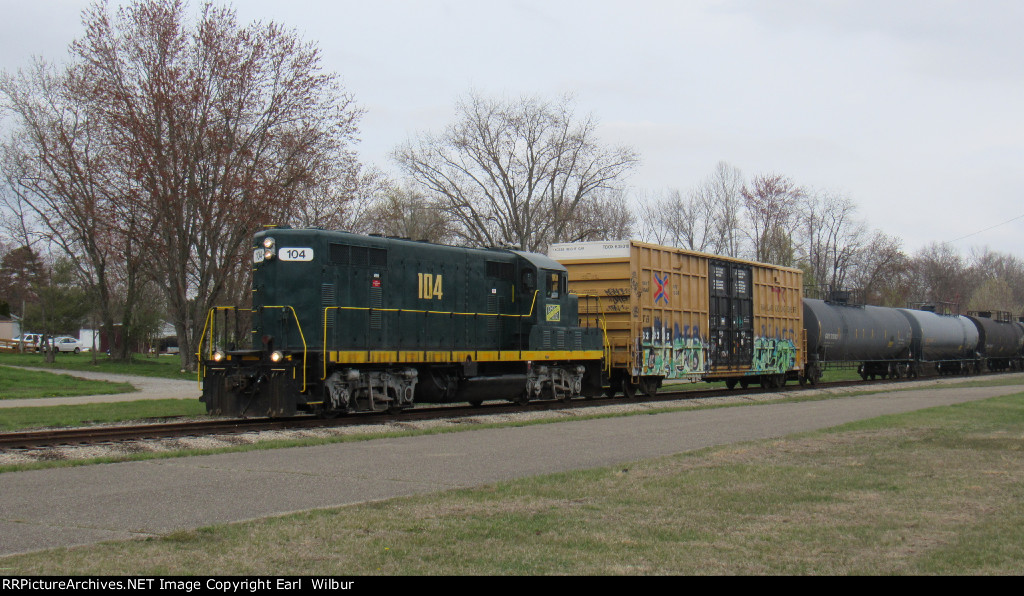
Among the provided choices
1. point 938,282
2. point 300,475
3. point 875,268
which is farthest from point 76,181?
point 938,282

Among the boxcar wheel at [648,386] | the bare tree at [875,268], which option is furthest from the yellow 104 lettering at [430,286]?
the bare tree at [875,268]

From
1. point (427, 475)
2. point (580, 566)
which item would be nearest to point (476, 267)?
point (427, 475)

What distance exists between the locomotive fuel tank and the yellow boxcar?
3.14 meters

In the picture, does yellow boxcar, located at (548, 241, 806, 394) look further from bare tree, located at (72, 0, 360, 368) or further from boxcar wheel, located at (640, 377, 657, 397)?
bare tree, located at (72, 0, 360, 368)

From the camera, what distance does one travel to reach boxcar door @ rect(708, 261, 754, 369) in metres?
26.5

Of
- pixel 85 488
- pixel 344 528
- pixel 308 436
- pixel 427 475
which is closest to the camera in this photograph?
pixel 344 528

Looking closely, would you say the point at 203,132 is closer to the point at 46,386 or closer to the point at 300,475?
the point at 46,386

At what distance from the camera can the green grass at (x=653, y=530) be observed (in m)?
5.77

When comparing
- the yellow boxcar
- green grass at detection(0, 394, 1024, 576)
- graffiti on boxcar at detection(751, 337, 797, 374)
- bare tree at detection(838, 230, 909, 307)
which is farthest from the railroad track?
bare tree at detection(838, 230, 909, 307)

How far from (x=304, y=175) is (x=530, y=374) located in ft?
58.3

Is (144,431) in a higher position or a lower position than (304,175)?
lower

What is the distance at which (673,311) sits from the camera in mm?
24469

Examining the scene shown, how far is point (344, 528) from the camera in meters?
6.95
